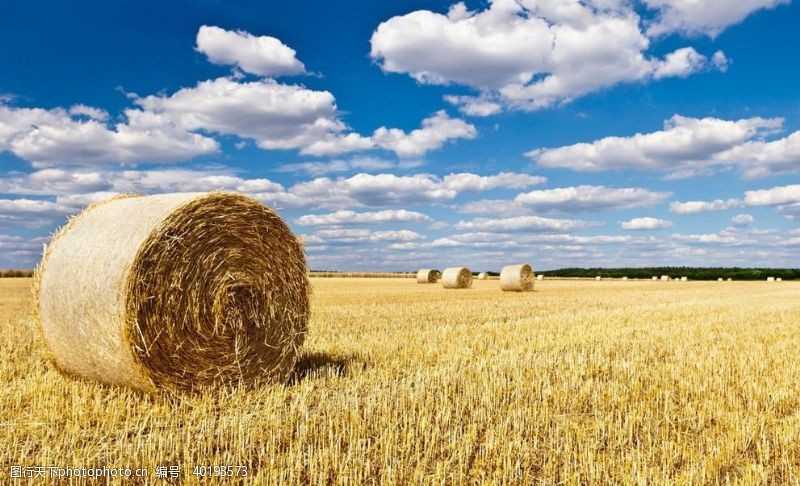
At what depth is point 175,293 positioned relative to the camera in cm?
663

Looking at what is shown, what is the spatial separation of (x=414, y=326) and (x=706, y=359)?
205 inches

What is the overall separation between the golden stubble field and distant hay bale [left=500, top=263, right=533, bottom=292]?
19.4 meters

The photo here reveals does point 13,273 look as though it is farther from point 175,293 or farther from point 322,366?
point 175,293

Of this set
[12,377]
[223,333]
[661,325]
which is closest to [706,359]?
[661,325]

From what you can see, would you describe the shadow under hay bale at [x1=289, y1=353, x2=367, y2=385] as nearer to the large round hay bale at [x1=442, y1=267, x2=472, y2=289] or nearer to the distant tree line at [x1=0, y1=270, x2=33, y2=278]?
the large round hay bale at [x1=442, y1=267, x2=472, y2=289]

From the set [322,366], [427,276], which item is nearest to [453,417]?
[322,366]

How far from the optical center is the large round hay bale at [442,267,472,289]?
31531 millimetres

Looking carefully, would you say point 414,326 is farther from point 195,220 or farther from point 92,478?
point 92,478

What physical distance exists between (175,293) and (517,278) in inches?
945

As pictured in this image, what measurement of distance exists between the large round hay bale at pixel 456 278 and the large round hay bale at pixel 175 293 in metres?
24.1

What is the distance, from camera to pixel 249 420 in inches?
207

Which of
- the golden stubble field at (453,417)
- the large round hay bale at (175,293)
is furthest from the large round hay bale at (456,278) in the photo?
the large round hay bale at (175,293)

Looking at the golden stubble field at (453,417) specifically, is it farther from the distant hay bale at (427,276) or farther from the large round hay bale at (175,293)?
the distant hay bale at (427,276)

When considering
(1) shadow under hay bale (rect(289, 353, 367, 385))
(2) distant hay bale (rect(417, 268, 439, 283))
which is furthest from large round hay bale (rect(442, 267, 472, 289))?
(1) shadow under hay bale (rect(289, 353, 367, 385))
